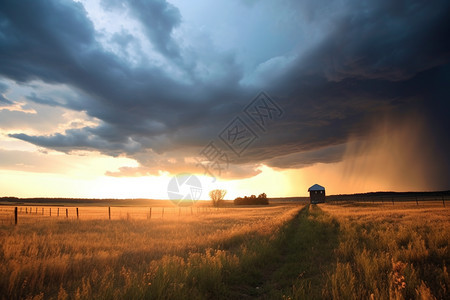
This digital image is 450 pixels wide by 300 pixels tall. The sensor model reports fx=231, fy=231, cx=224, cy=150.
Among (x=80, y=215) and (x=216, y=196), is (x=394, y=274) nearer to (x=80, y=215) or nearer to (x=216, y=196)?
(x=80, y=215)

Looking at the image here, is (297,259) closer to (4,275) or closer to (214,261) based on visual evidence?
(214,261)

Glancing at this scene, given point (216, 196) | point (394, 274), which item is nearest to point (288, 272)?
point (394, 274)

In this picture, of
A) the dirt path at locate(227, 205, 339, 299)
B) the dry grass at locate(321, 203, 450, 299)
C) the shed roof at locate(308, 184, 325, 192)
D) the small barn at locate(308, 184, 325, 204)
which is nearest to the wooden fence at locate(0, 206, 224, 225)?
the dirt path at locate(227, 205, 339, 299)

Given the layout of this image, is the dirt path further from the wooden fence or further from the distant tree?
the distant tree

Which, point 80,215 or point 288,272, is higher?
point 288,272

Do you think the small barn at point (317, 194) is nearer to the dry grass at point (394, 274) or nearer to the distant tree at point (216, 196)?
the distant tree at point (216, 196)

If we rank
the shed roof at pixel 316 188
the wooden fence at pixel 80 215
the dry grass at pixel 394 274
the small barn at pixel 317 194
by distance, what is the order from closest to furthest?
the dry grass at pixel 394 274 → the wooden fence at pixel 80 215 → the small barn at pixel 317 194 → the shed roof at pixel 316 188

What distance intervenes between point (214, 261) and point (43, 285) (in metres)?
4.79

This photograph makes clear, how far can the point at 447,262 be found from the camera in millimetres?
7430

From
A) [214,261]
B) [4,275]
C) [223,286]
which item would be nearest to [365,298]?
[223,286]

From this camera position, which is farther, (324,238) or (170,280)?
(324,238)

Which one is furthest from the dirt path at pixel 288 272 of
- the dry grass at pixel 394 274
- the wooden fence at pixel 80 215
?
the wooden fence at pixel 80 215

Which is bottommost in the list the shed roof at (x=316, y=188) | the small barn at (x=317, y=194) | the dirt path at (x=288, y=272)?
the small barn at (x=317, y=194)

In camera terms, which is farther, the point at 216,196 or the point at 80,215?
the point at 216,196
